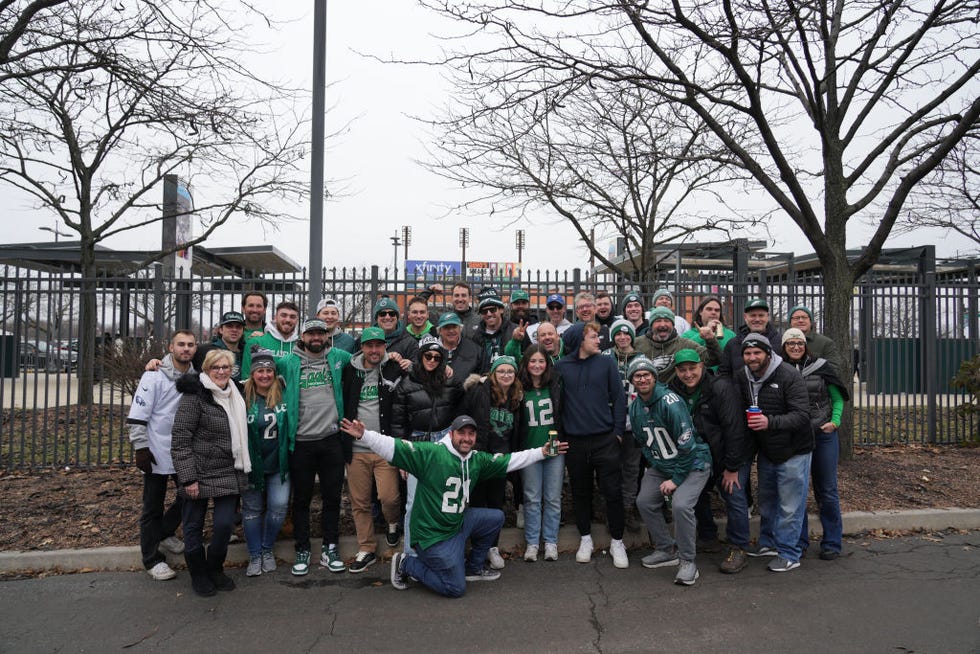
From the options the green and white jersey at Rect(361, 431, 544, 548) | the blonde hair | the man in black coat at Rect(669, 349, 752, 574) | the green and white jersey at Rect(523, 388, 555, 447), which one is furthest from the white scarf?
the man in black coat at Rect(669, 349, 752, 574)

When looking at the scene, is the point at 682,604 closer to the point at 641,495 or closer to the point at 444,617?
the point at 641,495

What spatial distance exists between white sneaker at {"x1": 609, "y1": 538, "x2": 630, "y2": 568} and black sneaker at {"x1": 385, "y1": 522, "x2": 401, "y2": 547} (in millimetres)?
1796

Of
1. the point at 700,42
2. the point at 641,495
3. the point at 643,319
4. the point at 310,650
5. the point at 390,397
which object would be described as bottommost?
the point at 310,650

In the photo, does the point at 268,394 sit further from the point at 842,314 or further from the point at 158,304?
the point at 842,314

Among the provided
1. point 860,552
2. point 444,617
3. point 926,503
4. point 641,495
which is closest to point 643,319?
point 641,495

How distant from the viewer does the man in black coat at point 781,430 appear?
193 inches

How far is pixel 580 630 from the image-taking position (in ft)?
13.2

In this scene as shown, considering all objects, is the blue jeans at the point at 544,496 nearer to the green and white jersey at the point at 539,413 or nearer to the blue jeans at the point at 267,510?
the green and white jersey at the point at 539,413

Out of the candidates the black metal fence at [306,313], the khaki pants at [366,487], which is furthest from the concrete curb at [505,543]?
the black metal fence at [306,313]

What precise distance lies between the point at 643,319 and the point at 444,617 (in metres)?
3.90

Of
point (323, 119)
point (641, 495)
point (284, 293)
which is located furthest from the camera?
point (284, 293)

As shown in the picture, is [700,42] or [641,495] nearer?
[641,495]

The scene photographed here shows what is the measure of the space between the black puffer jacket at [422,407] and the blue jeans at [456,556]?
0.75 metres

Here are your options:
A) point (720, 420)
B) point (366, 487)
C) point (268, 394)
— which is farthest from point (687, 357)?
point (268, 394)
